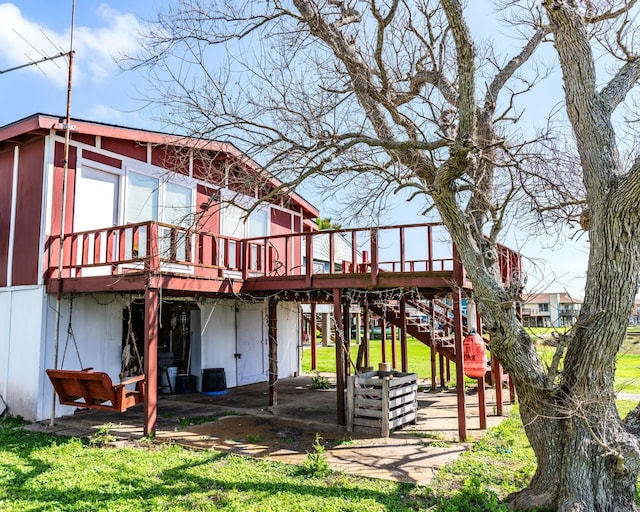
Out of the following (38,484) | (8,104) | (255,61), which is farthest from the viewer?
(8,104)

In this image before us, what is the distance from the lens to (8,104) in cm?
1041

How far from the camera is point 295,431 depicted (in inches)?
315

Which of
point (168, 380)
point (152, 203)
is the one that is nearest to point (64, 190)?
point (152, 203)

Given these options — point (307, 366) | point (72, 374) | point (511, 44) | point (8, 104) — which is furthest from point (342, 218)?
point (307, 366)

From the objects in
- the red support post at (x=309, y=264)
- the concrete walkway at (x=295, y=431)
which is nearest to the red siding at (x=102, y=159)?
the red support post at (x=309, y=264)

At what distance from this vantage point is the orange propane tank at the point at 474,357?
8.22m

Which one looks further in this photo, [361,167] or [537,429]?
[361,167]

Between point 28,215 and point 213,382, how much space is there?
17.9 ft

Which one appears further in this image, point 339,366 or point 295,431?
point 339,366

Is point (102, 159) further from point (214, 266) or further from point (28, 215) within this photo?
point (214, 266)

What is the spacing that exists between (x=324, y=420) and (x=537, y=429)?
15.7ft

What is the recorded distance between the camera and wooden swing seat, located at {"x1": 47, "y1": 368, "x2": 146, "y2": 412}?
6.84 m

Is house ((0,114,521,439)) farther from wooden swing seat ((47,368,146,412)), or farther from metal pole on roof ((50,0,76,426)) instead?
wooden swing seat ((47,368,146,412))

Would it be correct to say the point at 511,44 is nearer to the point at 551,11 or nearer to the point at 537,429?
the point at 551,11
